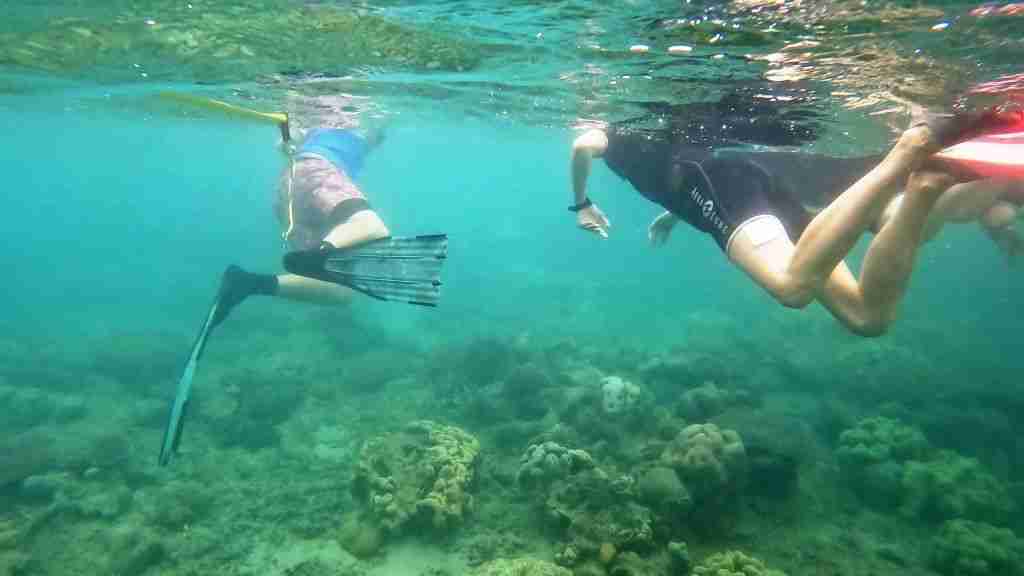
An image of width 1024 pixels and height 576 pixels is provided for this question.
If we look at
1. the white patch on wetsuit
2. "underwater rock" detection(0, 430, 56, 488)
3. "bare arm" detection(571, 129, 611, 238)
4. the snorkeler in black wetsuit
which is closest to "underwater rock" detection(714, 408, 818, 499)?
the snorkeler in black wetsuit

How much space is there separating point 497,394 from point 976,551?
28.9 ft

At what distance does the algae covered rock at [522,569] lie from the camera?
611 cm

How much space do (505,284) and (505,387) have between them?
63.0 feet

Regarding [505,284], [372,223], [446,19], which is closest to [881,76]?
[446,19]

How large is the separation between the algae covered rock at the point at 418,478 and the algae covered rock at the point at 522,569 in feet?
4.72

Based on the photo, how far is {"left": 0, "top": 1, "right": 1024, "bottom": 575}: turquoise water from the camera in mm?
7504

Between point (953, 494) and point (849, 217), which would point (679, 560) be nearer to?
point (849, 217)

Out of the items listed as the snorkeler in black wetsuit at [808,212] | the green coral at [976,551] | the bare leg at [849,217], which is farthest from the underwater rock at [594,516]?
the green coral at [976,551]

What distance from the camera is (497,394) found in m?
13.1

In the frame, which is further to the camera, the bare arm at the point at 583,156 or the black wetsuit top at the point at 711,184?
the bare arm at the point at 583,156

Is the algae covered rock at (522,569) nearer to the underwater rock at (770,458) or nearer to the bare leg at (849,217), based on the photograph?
the underwater rock at (770,458)

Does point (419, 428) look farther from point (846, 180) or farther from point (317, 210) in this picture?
point (846, 180)

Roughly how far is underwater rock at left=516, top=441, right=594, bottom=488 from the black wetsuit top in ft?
13.0

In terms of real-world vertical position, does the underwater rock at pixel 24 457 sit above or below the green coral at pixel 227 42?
below
